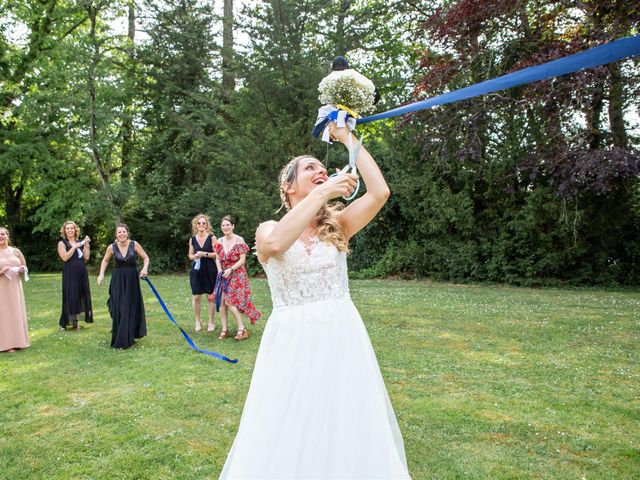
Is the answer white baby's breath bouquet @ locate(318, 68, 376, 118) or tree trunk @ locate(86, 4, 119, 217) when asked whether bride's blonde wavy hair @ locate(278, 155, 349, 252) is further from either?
tree trunk @ locate(86, 4, 119, 217)

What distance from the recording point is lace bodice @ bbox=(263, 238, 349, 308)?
2.82 meters

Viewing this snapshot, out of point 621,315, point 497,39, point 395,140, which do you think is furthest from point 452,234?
point 621,315

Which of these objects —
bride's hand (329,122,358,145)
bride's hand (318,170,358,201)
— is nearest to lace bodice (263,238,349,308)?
bride's hand (318,170,358,201)

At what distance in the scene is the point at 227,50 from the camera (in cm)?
2236

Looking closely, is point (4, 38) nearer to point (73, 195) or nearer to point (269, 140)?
point (73, 195)

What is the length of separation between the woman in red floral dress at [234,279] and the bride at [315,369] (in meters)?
6.71

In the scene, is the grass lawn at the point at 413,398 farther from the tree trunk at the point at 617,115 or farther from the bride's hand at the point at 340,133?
the tree trunk at the point at 617,115

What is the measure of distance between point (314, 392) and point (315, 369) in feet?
0.38

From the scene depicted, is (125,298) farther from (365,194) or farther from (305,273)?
(365,194)

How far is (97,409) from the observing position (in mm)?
5820

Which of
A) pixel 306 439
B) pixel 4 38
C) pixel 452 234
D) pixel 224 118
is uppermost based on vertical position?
pixel 4 38

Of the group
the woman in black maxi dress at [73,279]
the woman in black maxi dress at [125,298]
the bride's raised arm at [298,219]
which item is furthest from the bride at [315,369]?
the woman in black maxi dress at [73,279]

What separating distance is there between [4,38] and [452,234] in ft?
76.4

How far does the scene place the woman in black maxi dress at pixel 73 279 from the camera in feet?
35.6
